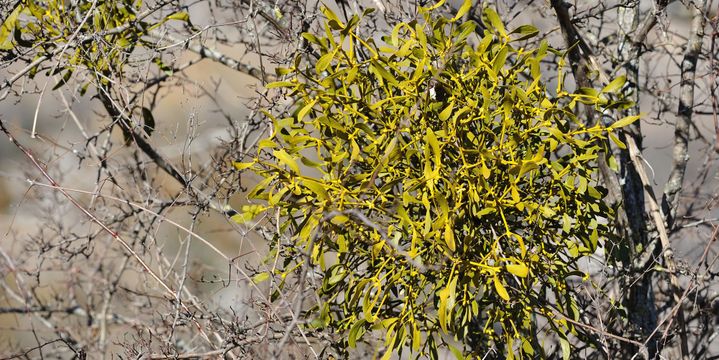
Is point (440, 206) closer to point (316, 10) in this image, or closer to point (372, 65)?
point (372, 65)

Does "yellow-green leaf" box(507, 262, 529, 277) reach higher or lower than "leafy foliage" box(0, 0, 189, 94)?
lower

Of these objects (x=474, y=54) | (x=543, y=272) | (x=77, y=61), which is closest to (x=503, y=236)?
(x=543, y=272)

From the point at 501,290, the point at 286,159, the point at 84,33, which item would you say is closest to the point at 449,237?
the point at 501,290

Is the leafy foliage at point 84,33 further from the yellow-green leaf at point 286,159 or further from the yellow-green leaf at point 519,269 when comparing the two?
the yellow-green leaf at point 519,269

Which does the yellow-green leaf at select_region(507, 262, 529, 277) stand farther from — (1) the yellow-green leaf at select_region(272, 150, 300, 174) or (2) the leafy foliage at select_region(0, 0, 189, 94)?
(2) the leafy foliage at select_region(0, 0, 189, 94)

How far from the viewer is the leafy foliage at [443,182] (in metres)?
1.44

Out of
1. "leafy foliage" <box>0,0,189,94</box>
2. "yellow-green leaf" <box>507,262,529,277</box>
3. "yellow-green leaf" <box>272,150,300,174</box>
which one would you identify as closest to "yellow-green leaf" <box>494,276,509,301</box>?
"yellow-green leaf" <box>507,262,529,277</box>

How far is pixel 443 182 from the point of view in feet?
5.04

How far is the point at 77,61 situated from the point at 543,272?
51.2 inches

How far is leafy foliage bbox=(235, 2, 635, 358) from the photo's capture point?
1.44 m

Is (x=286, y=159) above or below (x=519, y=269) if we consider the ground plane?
above

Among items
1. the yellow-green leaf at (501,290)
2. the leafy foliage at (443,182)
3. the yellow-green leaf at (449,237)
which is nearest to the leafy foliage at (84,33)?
the leafy foliage at (443,182)

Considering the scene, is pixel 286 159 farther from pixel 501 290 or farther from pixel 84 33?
pixel 84 33

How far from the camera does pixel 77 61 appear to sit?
6.83 feet
